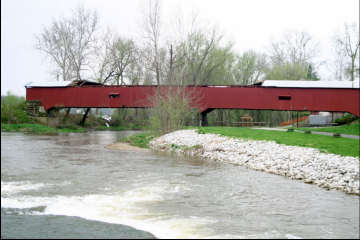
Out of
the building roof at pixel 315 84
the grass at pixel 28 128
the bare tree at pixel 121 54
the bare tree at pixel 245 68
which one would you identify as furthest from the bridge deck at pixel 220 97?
the bare tree at pixel 245 68

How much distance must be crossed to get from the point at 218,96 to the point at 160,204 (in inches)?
974

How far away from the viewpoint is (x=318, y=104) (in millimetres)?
31312

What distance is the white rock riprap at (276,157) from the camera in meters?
11.9

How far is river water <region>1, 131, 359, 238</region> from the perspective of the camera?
704 centimetres

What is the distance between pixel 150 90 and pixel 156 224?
26.9 m

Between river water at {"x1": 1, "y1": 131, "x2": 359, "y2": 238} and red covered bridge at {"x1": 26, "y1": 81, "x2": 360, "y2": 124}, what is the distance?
16.3m

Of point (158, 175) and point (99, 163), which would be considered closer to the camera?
point (158, 175)

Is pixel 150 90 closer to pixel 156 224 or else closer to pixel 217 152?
pixel 217 152

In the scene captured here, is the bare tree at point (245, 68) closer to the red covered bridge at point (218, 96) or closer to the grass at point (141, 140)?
the red covered bridge at point (218, 96)

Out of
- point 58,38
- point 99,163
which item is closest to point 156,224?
point 99,163

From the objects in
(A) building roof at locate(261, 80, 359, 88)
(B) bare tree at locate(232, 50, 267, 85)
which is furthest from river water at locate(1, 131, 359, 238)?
(B) bare tree at locate(232, 50, 267, 85)

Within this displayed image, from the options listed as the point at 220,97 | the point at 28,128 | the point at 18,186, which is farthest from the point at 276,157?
the point at 28,128

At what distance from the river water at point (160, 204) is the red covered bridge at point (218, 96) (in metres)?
16.3

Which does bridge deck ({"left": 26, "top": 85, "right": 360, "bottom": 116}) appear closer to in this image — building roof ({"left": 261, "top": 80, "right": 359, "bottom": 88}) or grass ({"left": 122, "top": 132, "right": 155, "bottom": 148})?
building roof ({"left": 261, "top": 80, "right": 359, "bottom": 88})
